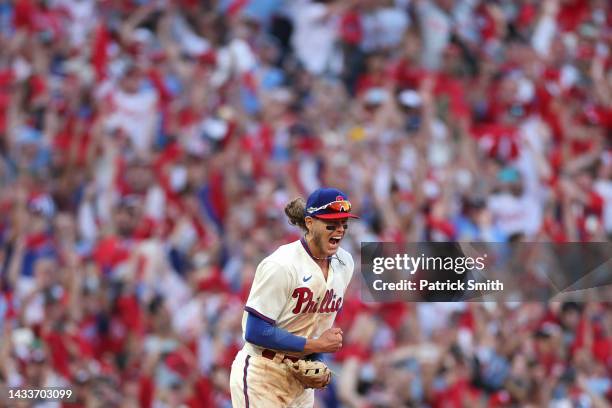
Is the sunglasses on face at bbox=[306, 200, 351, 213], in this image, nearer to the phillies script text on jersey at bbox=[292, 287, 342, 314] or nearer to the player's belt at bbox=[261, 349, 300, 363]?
the phillies script text on jersey at bbox=[292, 287, 342, 314]

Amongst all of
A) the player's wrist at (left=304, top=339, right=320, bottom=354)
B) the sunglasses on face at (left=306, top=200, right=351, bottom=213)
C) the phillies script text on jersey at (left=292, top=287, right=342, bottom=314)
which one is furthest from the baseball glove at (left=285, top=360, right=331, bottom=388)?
the sunglasses on face at (left=306, top=200, right=351, bottom=213)

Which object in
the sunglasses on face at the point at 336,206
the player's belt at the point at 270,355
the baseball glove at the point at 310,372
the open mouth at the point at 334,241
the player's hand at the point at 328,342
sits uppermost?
the sunglasses on face at the point at 336,206

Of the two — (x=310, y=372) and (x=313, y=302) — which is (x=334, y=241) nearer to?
(x=313, y=302)

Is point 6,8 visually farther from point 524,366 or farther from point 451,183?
point 524,366

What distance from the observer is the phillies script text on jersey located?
19.5 ft

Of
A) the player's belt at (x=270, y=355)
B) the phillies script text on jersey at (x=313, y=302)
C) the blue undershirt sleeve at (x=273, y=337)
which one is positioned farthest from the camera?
the player's belt at (x=270, y=355)

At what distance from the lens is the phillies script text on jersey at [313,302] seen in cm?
595

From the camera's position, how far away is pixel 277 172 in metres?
11.4

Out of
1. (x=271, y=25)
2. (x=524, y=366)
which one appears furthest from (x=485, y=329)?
(x=271, y=25)

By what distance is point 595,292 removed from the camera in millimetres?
9406

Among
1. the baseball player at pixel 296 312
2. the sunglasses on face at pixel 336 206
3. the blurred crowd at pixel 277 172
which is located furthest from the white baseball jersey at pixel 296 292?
the blurred crowd at pixel 277 172

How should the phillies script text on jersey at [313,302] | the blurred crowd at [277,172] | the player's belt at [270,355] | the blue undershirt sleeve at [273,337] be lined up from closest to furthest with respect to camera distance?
the blue undershirt sleeve at [273,337] → the phillies script text on jersey at [313,302] → the player's belt at [270,355] → the blurred crowd at [277,172]

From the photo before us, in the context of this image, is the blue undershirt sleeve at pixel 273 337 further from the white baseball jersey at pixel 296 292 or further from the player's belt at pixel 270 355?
the player's belt at pixel 270 355

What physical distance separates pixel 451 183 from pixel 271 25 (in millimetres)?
2972
